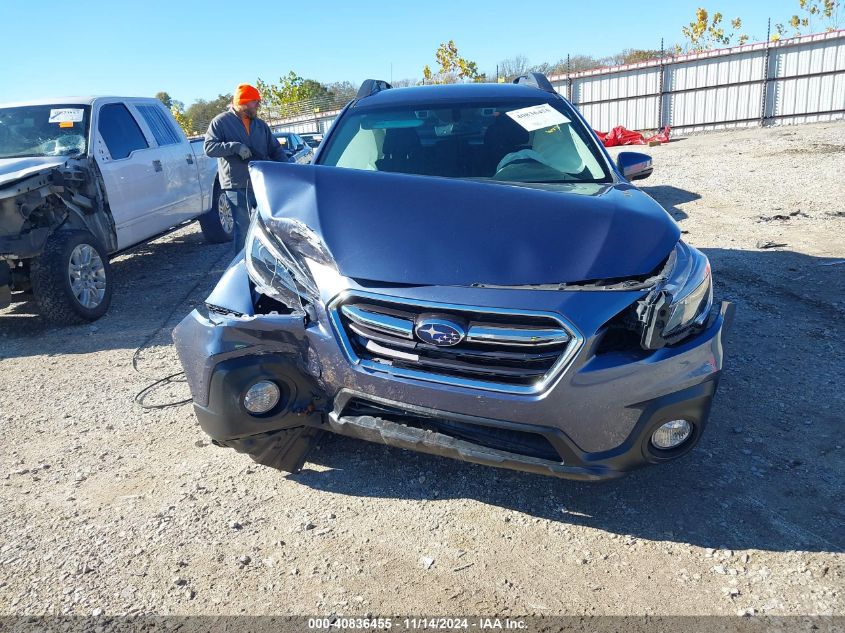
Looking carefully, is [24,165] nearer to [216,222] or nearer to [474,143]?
[216,222]

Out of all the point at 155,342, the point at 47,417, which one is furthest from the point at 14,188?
the point at 47,417

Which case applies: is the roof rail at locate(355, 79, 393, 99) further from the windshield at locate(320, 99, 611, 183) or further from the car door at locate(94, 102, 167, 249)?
the car door at locate(94, 102, 167, 249)

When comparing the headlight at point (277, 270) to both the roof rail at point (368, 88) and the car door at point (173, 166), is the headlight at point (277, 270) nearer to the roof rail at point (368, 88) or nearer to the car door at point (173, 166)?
the roof rail at point (368, 88)

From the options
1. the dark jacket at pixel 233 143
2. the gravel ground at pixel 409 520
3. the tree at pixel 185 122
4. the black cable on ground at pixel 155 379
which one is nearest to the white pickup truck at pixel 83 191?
the black cable on ground at pixel 155 379

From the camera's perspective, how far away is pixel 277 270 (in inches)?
101

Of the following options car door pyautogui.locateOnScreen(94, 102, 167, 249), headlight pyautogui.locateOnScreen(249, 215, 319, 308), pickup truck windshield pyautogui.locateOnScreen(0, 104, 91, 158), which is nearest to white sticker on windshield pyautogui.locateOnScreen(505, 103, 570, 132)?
headlight pyautogui.locateOnScreen(249, 215, 319, 308)

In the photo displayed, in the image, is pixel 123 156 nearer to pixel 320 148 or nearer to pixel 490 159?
pixel 320 148

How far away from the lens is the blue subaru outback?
2184 mm

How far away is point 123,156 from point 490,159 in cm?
442

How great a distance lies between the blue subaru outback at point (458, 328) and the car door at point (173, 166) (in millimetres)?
4932

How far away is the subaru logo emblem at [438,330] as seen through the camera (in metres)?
2.20

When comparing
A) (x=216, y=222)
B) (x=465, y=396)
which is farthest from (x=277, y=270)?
(x=216, y=222)

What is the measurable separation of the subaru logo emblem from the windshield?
1.44 m

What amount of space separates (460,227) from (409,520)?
1.20 m
